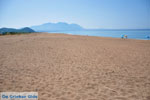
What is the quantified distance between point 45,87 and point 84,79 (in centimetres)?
139

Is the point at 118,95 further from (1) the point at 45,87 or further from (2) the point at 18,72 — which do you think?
(2) the point at 18,72

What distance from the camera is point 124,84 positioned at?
347 cm

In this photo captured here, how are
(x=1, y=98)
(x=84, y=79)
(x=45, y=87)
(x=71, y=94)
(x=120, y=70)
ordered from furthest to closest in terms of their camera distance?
1. (x=120, y=70)
2. (x=84, y=79)
3. (x=45, y=87)
4. (x=71, y=94)
5. (x=1, y=98)

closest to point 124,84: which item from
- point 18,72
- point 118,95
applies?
point 118,95

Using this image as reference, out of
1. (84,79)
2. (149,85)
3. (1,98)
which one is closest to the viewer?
(1,98)

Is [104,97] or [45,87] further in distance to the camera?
[45,87]

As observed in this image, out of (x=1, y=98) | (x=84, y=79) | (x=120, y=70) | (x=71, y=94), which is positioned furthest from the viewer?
(x=120, y=70)

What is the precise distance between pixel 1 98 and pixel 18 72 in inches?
64.5

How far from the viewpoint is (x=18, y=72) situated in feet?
13.8

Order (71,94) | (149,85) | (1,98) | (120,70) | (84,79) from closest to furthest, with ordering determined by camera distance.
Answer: (1,98) < (71,94) < (149,85) < (84,79) < (120,70)

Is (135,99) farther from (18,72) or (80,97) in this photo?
(18,72)

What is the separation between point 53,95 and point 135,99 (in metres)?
2.18

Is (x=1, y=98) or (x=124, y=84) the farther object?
(x=124, y=84)

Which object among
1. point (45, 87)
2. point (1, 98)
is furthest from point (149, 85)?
point (1, 98)
